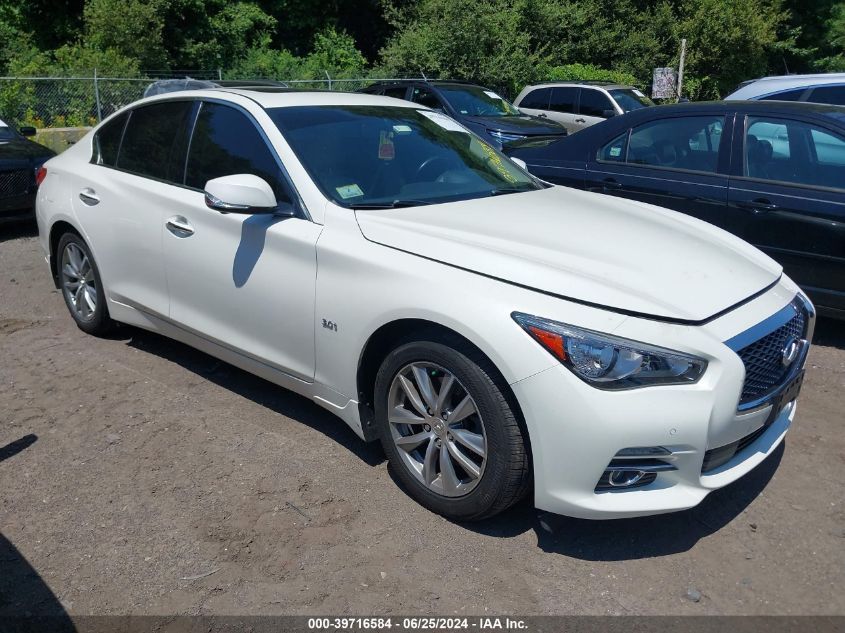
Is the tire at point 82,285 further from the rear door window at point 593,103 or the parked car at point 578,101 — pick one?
the rear door window at point 593,103

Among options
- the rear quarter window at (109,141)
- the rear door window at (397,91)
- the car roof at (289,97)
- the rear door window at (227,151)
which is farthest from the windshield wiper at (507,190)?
the rear door window at (397,91)

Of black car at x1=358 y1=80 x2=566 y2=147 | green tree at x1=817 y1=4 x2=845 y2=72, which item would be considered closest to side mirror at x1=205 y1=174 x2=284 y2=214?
black car at x1=358 y1=80 x2=566 y2=147

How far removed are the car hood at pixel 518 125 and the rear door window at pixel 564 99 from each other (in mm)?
2914

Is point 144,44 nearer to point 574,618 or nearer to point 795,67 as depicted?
point 574,618

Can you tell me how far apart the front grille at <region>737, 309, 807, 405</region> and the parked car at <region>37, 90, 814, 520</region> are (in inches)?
0.4

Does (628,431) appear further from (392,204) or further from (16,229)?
(16,229)

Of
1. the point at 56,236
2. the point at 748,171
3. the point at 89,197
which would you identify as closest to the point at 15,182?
the point at 56,236

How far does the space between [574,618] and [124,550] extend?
5.76 feet

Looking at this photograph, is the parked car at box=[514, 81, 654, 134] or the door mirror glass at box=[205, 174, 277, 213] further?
the parked car at box=[514, 81, 654, 134]

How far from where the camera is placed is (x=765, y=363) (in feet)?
10.6

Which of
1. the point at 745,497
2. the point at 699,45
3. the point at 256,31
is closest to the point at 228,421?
the point at 745,497

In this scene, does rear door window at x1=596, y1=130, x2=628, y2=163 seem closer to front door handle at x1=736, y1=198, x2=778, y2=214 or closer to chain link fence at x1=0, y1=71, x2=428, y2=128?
front door handle at x1=736, y1=198, x2=778, y2=214

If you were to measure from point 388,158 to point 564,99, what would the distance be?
1328cm

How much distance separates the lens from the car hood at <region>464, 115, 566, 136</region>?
41.5 feet
